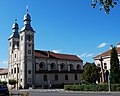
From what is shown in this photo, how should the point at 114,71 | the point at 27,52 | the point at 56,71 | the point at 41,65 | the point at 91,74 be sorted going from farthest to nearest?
the point at 56,71
the point at 41,65
the point at 27,52
the point at 91,74
the point at 114,71

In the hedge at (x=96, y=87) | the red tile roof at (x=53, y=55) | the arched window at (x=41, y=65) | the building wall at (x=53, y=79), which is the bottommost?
the hedge at (x=96, y=87)

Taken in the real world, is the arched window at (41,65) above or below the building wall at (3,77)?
above

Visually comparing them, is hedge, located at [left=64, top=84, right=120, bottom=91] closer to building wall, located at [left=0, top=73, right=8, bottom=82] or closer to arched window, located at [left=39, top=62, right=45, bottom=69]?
arched window, located at [left=39, top=62, right=45, bottom=69]

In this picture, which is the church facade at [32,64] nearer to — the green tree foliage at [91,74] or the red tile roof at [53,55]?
the red tile roof at [53,55]

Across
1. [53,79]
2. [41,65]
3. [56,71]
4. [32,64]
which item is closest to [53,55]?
[56,71]

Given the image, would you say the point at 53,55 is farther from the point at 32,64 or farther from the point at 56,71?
the point at 32,64

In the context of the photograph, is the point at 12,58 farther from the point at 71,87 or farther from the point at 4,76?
the point at 71,87

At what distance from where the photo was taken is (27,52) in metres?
75.7

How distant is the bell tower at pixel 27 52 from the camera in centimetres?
7362

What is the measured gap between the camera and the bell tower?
7362 centimetres

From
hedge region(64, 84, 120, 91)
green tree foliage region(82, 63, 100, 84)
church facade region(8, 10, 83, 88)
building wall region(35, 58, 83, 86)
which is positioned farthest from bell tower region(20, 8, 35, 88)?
hedge region(64, 84, 120, 91)

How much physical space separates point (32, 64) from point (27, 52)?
4059mm

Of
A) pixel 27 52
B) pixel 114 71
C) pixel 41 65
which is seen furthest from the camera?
pixel 41 65

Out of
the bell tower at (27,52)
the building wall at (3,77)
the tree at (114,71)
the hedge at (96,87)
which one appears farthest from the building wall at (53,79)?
the tree at (114,71)
